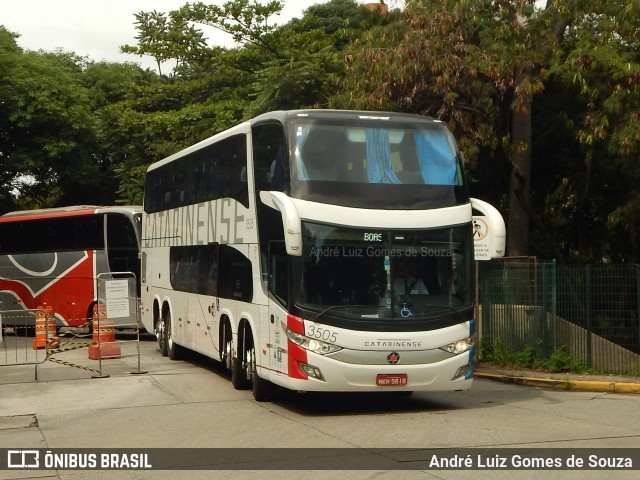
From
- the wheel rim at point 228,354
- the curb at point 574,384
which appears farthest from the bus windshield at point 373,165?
the curb at point 574,384

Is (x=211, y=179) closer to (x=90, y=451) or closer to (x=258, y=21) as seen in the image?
(x=90, y=451)

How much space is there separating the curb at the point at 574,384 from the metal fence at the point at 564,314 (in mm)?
1223

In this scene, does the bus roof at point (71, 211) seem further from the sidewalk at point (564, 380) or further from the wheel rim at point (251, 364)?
the wheel rim at point (251, 364)

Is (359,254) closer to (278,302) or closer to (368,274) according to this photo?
(368,274)

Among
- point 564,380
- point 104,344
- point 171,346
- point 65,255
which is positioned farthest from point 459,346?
point 65,255

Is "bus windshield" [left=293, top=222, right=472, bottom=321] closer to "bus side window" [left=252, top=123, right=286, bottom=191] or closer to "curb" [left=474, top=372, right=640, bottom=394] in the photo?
"bus side window" [left=252, top=123, right=286, bottom=191]

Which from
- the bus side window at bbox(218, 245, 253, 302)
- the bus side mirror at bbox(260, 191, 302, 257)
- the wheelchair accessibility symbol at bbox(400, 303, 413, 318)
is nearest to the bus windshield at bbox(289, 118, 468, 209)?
the bus side mirror at bbox(260, 191, 302, 257)

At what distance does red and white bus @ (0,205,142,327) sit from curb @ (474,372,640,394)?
13.6 m

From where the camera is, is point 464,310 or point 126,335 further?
point 126,335

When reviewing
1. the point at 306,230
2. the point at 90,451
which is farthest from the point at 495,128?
the point at 90,451

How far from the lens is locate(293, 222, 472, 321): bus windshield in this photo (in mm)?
13797

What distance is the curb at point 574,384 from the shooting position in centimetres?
1711

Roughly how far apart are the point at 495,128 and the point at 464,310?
12.0 metres
